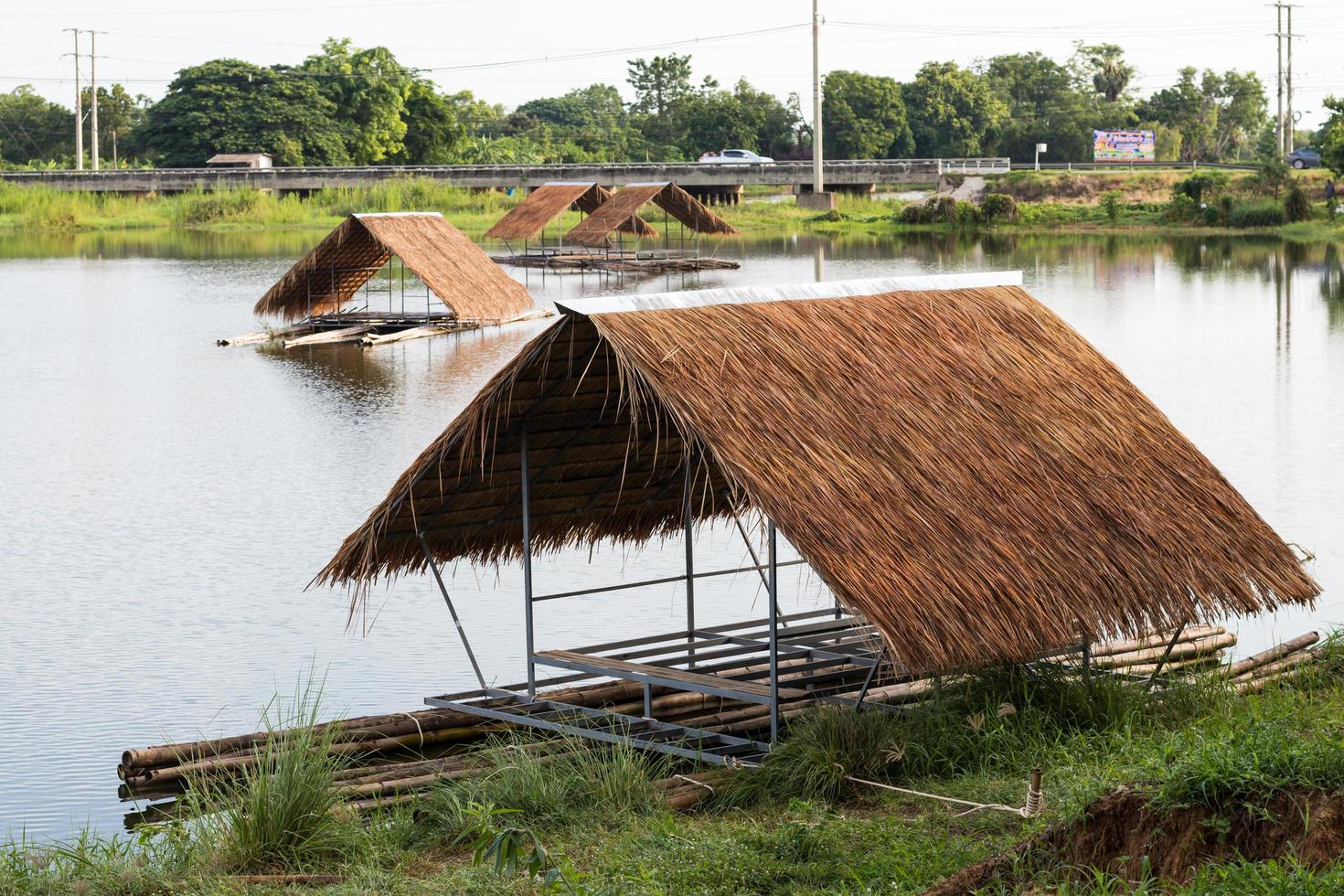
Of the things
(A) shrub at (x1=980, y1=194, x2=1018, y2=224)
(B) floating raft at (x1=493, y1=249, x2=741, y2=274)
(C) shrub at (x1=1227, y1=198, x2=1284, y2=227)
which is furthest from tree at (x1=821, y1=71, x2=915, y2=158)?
(B) floating raft at (x1=493, y1=249, x2=741, y2=274)

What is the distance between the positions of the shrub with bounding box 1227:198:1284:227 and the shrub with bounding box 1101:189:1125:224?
4.06 m

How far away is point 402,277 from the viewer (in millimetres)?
28703

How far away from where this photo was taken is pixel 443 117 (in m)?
81.9

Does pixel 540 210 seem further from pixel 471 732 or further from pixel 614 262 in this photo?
pixel 471 732

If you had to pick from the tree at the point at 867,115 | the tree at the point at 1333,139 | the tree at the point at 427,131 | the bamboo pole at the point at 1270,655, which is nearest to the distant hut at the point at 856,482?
the bamboo pole at the point at 1270,655

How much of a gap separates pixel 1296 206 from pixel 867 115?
34975 millimetres

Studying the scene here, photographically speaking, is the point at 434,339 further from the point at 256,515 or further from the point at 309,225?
the point at 309,225

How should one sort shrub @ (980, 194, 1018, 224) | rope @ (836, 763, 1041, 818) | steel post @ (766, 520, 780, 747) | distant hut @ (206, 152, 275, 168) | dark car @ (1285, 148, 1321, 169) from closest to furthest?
rope @ (836, 763, 1041, 818) < steel post @ (766, 520, 780, 747) < shrub @ (980, 194, 1018, 224) < dark car @ (1285, 148, 1321, 169) < distant hut @ (206, 152, 275, 168)

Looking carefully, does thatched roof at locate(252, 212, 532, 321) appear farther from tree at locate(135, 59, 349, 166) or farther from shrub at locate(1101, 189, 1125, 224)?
tree at locate(135, 59, 349, 166)

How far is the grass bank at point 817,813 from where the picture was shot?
4.90m

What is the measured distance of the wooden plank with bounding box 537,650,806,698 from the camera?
740 centimetres

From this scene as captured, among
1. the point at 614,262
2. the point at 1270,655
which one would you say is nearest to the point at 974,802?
the point at 1270,655

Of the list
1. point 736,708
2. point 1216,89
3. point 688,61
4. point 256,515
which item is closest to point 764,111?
point 688,61

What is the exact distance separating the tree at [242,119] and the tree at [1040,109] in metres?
31.9
